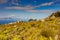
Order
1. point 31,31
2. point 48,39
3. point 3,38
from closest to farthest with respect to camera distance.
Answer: point 48,39 < point 3,38 < point 31,31

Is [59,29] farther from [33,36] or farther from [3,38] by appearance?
[3,38]

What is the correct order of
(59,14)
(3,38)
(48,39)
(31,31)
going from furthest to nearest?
(59,14), (31,31), (3,38), (48,39)

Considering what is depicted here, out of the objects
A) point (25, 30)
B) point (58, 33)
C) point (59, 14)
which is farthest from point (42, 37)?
point (59, 14)

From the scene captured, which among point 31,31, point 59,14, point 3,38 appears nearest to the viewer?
point 3,38

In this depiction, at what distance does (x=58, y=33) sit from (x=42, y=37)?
1.94m

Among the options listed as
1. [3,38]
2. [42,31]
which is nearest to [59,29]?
[42,31]

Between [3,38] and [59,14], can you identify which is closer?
[3,38]

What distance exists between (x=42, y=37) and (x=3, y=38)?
445 cm

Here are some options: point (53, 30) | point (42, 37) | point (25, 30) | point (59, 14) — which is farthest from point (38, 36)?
point (59, 14)

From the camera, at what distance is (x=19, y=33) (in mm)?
19203

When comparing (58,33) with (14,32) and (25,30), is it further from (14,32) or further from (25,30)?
(14,32)

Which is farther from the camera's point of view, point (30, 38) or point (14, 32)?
point (14, 32)

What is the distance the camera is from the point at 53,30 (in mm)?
17562

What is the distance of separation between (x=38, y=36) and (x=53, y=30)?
211 centimetres
